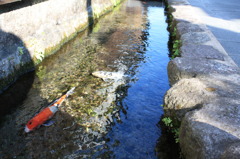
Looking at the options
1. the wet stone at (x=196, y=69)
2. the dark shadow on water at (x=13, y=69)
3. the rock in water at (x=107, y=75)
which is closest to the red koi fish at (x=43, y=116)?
the dark shadow on water at (x=13, y=69)

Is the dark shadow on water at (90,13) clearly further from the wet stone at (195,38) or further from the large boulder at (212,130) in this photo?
the large boulder at (212,130)

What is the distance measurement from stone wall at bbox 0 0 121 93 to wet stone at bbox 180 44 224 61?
421 centimetres

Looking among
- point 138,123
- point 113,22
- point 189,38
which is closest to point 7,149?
point 138,123

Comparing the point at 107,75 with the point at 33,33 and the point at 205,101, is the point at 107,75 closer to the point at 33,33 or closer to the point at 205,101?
the point at 33,33

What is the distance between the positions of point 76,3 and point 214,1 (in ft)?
32.6

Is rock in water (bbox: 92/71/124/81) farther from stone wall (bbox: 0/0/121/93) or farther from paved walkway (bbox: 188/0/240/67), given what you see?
paved walkway (bbox: 188/0/240/67)

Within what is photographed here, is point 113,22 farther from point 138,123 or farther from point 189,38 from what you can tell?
point 138,123

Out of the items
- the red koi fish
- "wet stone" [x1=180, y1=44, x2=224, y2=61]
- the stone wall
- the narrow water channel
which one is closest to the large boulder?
the narrow water channel

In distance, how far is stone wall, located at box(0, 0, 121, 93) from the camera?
5.86m

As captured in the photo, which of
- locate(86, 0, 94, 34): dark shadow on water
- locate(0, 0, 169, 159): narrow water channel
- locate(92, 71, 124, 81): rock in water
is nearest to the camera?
locate(0, 0, 169, 159): narrow water channel

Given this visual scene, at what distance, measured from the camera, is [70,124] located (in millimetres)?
4566

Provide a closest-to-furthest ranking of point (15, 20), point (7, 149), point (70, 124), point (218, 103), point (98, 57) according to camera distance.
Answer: point (218, 103) < point (7, 149) < point (70, 124) < point (15, 20) < point (98, 57)

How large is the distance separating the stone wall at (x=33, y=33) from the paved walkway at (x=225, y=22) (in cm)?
547

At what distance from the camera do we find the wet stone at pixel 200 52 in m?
5.79
